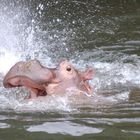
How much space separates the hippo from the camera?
527 cm

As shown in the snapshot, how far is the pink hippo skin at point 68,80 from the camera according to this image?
18.1ft

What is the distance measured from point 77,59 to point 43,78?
8.61 ft

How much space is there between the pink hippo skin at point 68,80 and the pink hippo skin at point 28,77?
5.0 inches

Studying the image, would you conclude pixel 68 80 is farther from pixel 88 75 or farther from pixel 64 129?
pixel 64 129

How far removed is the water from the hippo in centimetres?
13

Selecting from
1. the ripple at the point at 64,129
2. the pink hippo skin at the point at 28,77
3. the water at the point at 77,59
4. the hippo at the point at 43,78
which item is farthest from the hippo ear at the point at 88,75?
the ripple at the point at 64,129

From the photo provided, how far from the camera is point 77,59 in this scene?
7.96 meters

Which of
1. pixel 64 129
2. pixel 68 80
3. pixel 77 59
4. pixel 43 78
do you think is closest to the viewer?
pixel 64 129

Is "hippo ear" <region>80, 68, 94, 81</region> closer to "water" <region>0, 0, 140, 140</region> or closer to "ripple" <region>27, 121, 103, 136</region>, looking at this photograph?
"water" <region>0, 0, 140, 140</region>

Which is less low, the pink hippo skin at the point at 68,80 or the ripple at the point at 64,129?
the pink hippo skin at the point at 68,80

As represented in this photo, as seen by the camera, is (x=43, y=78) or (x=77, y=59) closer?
(x=43, y=78)

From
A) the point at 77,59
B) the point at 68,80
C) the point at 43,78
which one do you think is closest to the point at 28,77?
the point at 43,78

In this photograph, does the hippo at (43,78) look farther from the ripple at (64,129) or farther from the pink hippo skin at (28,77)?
the ripple at (64,129)

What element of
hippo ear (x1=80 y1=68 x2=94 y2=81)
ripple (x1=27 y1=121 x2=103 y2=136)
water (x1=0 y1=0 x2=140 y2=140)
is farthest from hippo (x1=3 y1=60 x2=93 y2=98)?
ripple (x1=27 y1=121 x2=103 y2=136)
